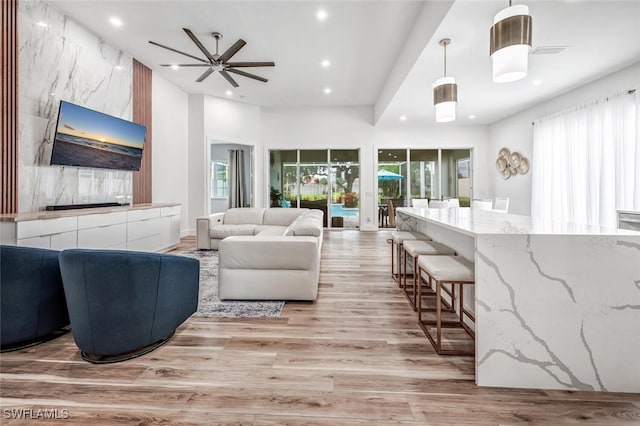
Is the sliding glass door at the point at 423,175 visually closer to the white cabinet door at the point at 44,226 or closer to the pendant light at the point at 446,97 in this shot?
the pendant light at the point at 446,97

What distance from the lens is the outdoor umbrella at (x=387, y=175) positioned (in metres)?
8.22

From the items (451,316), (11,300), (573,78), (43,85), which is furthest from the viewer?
(573,78)

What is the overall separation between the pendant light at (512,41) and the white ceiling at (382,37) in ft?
2.96

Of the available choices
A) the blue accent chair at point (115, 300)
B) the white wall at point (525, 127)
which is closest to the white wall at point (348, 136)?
the white wall at point (525, 127)

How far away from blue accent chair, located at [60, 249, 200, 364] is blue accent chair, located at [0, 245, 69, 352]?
1.13 feet

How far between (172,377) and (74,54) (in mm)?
4732

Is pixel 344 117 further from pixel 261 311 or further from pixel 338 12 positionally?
pixel 261 311

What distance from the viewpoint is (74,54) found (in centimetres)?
405

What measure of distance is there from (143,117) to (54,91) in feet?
5.65

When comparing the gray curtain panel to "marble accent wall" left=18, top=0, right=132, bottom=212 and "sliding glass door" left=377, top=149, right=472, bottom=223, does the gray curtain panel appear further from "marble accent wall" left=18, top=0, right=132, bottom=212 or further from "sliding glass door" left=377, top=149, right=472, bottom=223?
"sliding glass door" left=377, top=149, right=472, bottom=223

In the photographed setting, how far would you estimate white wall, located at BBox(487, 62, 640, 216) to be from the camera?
14.1 ft

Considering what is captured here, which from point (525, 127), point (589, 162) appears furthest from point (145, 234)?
point (525, 127)

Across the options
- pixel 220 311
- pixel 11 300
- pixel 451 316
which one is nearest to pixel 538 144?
pixel 451 316

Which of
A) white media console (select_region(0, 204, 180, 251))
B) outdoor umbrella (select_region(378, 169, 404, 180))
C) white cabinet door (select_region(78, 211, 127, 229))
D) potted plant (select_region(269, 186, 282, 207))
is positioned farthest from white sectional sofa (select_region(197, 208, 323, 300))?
outdoor umbrella (select_region(378, 169, 404, 180))
